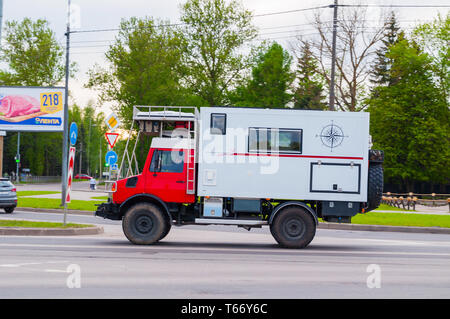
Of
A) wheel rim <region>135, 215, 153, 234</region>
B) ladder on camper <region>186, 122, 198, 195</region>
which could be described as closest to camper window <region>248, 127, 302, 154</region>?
ladder on camper <region>186, 122, 198, 195</region>

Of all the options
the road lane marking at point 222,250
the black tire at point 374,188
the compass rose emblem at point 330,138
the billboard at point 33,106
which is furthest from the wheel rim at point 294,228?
the billboard at point 33,106

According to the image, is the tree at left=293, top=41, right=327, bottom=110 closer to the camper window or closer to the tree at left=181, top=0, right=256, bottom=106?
the tree at left=181, top=0, right=256, bottom=106

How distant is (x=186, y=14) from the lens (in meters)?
54.9

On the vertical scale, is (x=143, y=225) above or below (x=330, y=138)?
below

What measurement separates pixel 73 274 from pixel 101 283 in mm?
898

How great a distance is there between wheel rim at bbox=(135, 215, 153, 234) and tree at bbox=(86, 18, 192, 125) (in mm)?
37353

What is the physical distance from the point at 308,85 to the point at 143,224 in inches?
1613

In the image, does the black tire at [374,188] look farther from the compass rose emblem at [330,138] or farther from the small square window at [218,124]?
the small square window at [218,124]

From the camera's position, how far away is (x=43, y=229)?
15172 millimetres

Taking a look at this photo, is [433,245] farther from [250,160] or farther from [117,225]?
[117,225]

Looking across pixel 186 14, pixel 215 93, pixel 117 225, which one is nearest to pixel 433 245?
pixel 117 225

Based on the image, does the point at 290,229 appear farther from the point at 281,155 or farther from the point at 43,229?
the point at 43,229

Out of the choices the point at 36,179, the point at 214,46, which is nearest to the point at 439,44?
the point at 214,46

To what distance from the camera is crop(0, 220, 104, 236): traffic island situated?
14968 millimetres
